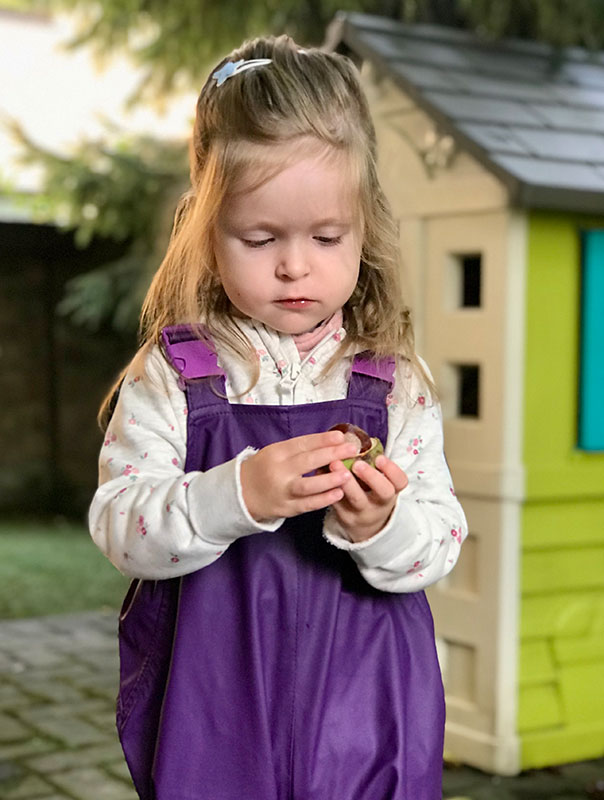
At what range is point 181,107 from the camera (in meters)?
7.59

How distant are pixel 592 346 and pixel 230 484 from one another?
2420 millimetres

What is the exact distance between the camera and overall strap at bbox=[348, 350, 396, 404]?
5.70 ft

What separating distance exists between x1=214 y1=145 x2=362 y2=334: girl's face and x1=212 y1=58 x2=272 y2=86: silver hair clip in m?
0.17

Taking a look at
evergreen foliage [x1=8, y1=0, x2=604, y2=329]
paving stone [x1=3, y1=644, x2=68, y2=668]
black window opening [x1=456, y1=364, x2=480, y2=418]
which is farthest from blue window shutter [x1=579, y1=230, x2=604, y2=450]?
evergreen foliage [x1=8, y1=0, x2=604, y2=329]

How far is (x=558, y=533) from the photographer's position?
3.69 meters

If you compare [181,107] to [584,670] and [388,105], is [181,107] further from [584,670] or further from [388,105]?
[584,670]

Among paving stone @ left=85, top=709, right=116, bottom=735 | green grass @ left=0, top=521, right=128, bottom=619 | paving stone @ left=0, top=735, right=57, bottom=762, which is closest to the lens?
paving stone @ left=0, top=735, right=57, bottom=762

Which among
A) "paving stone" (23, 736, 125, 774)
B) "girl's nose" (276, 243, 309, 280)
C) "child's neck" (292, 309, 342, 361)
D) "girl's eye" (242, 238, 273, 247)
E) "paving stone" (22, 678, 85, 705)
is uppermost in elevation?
"girl's eye" (242, 238, 273, 247)

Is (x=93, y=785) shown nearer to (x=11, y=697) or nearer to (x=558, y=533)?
(x=11, y=697)

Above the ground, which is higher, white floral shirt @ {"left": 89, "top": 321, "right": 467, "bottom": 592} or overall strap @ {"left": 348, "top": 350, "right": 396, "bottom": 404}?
overall strap @ {"left": 348, "top": 350, "right": 396, "bottom": 404}

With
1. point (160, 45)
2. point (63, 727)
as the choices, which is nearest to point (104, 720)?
point (63, 727)

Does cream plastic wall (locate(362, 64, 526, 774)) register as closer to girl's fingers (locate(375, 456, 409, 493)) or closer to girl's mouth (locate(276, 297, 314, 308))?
girl's mouth (locate(276, 297, 314, 308))

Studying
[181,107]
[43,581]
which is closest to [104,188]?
[181,107]

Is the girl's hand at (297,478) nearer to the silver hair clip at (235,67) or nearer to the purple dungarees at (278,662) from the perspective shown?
the purple dungarees at (278,662)
